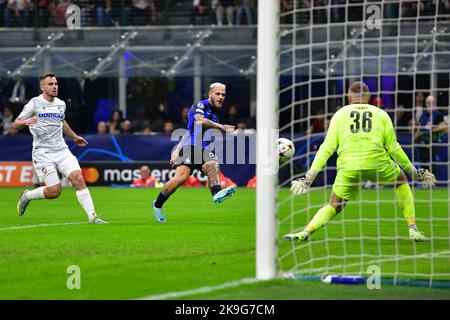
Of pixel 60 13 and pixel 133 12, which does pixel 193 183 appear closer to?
pixel 133 12

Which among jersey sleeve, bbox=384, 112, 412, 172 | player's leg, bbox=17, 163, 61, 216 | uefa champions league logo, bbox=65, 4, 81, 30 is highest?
uefa champions league logo, bbox=65, 4, 81, 30

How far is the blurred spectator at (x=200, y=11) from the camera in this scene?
30578mm

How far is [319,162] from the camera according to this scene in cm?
1145

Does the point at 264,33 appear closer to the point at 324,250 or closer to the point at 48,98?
the point at 324,250

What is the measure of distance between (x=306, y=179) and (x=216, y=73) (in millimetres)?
18206

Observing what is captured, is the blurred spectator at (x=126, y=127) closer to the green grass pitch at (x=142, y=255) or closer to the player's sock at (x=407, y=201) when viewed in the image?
the green grass pitch at (x=142, y=255)

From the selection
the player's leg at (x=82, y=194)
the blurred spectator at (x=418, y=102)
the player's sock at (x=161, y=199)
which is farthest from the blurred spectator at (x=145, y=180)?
the player's leg at (x=82, y=194)

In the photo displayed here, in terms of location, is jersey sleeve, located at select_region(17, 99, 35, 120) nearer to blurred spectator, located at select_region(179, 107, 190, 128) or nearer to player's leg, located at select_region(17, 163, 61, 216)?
player's leg, located at select_region(17, 163, 61, 216)

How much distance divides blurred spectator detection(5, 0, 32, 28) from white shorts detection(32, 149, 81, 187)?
17.2 metres

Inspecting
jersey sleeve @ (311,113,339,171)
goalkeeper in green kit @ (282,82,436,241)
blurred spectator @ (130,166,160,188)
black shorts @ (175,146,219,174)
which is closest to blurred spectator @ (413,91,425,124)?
blurred spectator @ (130,166,160,188)

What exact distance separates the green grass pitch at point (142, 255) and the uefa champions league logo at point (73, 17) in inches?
469

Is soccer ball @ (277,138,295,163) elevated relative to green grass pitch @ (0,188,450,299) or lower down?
elevated

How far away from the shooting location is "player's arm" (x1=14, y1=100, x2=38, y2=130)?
14195mm
